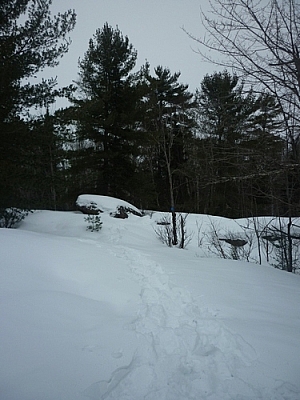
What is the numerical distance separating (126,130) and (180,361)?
40.8 feet

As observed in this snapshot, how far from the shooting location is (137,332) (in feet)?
6.86

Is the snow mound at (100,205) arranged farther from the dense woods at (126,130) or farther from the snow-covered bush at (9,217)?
the snow-covered bush at (9,217)

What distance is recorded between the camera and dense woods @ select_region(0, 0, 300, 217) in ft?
10.1

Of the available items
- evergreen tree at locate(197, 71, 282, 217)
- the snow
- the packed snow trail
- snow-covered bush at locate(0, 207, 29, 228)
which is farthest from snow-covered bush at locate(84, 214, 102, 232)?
evergreen tree at locate(197, 71, 282, 217)

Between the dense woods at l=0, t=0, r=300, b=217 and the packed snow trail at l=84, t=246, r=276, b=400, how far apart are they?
217 centimetres

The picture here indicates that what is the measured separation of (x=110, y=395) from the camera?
57.1 inches

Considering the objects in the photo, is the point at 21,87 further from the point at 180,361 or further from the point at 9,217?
the point at 180,361

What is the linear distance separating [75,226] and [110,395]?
23.3 ft

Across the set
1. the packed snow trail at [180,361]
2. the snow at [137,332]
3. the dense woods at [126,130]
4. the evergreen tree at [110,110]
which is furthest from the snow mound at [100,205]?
the packed snow trail at [180,361]

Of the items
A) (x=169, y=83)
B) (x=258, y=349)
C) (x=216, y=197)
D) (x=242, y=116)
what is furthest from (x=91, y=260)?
(x=169, y=83)

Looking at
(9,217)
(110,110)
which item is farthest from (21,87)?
(110,110)

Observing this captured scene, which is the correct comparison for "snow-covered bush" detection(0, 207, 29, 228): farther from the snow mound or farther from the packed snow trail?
the packed snow trail

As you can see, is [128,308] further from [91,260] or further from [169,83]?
[169,83]

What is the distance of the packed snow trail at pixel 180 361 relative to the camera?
150 centimetres
